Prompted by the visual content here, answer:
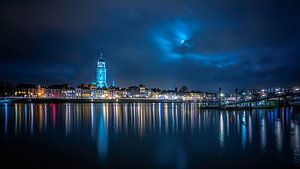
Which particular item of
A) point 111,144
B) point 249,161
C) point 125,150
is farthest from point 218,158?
point 111,144

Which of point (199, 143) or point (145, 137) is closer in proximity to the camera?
point (199, 143)

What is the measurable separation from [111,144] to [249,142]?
10.5 metres

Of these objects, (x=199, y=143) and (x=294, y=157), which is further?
(x=199, y=143)

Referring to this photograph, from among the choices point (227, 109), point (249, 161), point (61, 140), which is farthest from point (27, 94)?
point (249, 161)

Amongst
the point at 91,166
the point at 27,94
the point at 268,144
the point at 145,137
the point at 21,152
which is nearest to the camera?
the point at 91,166

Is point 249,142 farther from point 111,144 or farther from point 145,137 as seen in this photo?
point 111,144

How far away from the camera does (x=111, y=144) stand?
21.9m

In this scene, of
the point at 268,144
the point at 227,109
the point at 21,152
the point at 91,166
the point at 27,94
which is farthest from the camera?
the point at 27,94

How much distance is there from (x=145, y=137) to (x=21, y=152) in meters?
10.4

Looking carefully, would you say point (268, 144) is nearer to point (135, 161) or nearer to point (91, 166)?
point (135, 161)

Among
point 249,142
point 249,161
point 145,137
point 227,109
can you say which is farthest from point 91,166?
point 227,109

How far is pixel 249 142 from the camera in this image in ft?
72.0

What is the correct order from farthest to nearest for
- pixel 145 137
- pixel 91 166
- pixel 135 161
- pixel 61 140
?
pixel 145 137 → pixel 61 140 → pixel 135 161 → pixel 91 166

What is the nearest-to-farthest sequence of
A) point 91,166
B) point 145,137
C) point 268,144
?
point 91,166 → point 268,144 → point 145,137
